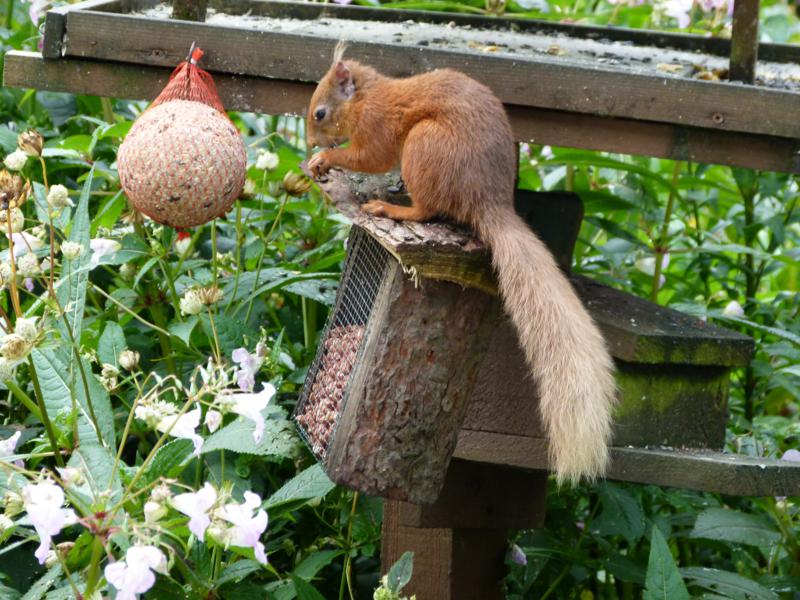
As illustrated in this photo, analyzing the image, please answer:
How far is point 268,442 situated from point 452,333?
457 mm

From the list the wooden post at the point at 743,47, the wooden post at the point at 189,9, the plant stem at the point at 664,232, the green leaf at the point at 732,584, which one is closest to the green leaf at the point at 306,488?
the green leaf at the point at 732,584

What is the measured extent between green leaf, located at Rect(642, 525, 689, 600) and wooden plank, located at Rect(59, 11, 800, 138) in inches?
28.3

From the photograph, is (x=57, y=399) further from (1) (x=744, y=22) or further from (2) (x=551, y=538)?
(1) (x=744, y=22)

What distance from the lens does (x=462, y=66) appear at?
215cm

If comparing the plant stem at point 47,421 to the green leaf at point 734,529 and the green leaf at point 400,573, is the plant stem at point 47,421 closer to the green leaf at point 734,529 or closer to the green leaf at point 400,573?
the green leaf at point 400,573

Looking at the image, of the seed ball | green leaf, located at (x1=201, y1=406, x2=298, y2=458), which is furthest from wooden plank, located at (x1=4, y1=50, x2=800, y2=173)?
green leaf, located at (x1=201, y1=406, x2=298, y2=458)

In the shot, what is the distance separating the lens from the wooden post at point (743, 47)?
2.13 meters

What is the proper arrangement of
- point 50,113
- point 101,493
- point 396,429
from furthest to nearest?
point 50,113 < point 396,429 < point 101,493

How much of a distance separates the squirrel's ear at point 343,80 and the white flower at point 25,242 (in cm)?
63

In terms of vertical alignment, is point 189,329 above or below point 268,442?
above

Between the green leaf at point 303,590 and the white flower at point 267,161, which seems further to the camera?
the white flower at point 267,161

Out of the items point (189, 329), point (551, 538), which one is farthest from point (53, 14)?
point (551, 538)

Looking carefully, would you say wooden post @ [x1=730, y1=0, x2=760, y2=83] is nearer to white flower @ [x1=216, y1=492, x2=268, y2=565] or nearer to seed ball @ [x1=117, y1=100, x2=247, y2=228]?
seed ball @ [x1=117, y1=100, x2=247, y2=228]

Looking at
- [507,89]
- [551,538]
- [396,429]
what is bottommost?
[551,538]
